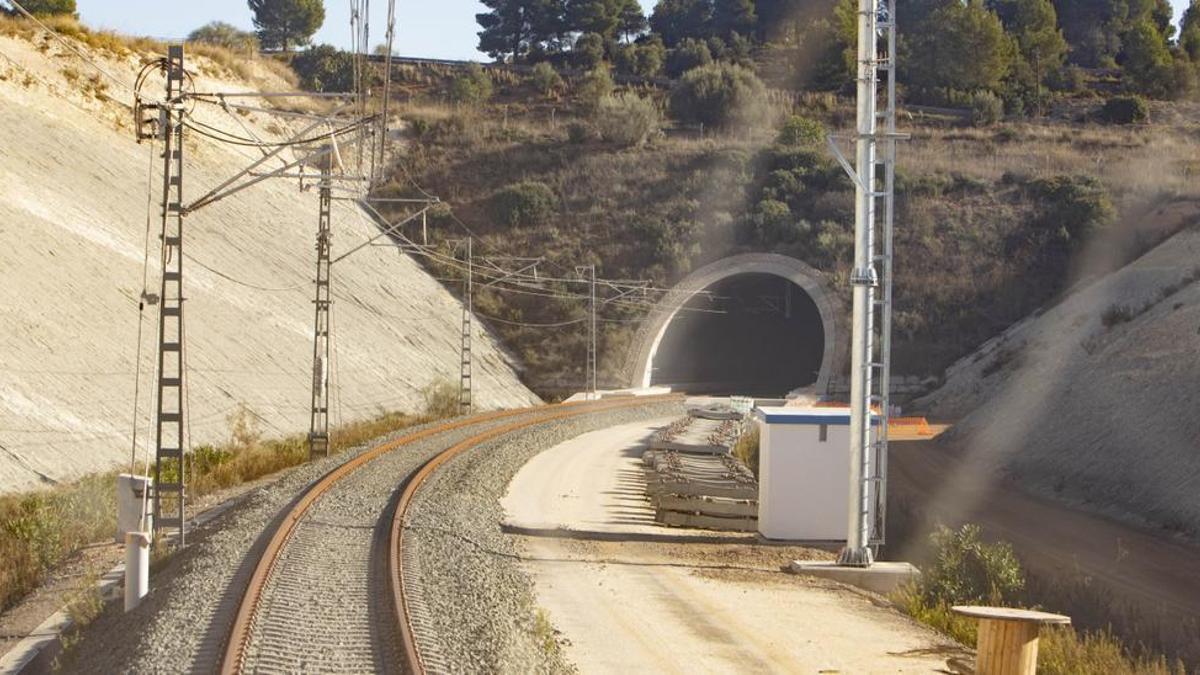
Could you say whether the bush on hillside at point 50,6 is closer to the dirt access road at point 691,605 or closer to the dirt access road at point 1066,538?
the dirt access road at point 1066,538

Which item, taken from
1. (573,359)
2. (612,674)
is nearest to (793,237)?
(573,359)

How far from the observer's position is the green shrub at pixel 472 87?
309 ft

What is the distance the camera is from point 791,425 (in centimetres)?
2253

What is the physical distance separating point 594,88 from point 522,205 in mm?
24655

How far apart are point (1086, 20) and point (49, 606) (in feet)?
405

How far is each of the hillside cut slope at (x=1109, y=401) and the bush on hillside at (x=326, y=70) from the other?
5603cm

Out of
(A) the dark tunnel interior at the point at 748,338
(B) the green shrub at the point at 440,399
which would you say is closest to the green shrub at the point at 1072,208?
(A) the dark tunnel interior at the point at 748,338

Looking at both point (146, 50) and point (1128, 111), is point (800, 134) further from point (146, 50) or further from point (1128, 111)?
point (146, 50)

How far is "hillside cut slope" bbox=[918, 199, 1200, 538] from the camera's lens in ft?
99.3

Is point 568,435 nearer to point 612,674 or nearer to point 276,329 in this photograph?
point 276,329

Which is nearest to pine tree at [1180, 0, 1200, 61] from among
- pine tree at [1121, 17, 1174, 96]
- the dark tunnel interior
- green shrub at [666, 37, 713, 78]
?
pine tree at [1121, 17, 1174, 96]

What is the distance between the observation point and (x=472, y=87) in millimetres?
94625

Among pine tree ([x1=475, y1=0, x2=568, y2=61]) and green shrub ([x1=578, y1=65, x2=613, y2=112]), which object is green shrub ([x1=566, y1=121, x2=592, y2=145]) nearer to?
green shrub ([x1=578, y1=65, x2=613, y2=112])

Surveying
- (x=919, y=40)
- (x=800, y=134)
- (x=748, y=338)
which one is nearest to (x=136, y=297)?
(x=748, y=338)
